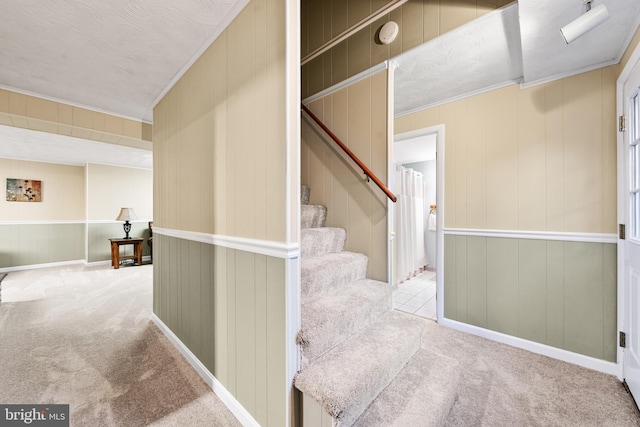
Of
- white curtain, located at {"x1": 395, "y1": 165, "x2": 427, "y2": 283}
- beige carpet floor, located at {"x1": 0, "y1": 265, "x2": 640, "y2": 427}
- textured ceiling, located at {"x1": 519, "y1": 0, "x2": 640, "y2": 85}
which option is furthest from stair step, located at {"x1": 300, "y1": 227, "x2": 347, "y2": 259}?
white curtain, located at {"x1": 395, "y1": 165, "x2": 427, "y2": 283}

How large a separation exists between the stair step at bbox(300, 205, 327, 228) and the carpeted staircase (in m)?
0.27

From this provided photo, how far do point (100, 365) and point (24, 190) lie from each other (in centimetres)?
583

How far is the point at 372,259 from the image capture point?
206 cm

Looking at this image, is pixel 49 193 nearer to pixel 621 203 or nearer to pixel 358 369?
pixel 358 369

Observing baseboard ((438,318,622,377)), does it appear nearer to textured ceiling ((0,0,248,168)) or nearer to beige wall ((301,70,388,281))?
beige wall ((301,70,388,281))

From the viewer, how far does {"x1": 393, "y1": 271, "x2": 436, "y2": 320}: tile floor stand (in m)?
3.05

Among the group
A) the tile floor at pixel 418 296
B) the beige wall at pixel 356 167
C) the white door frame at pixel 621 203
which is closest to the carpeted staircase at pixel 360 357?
the beige wall at pixel 356 167

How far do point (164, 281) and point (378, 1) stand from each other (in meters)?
3.26

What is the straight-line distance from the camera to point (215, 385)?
65.1 inches

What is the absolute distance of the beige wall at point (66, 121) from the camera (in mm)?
2404

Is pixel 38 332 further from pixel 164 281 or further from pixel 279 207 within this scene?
pixel 279 207

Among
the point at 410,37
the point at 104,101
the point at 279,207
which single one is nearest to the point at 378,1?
the point at 410,37

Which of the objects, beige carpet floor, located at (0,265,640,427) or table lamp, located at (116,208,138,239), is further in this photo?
table lamp, located at (116,208,138,239)

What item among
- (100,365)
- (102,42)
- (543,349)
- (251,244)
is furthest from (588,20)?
(100,365)
